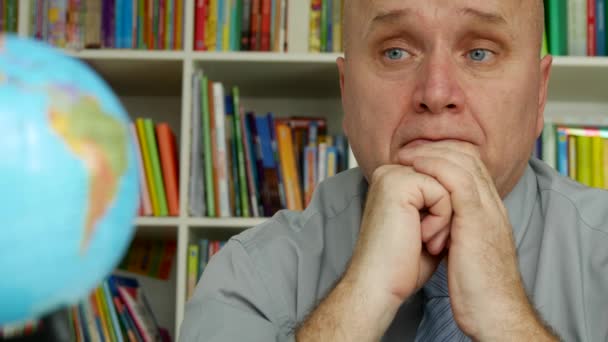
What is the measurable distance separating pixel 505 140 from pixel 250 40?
126 cm

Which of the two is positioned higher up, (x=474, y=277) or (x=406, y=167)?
(x=406, y=167)

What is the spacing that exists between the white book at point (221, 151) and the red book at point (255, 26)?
0.18 m

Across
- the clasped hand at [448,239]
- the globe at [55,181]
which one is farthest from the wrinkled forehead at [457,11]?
the globe at [55,181]

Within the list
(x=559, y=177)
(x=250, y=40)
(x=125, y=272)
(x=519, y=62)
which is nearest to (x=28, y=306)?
(x=519, y=62)

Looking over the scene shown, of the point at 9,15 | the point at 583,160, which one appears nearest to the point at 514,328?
the point at 583,160

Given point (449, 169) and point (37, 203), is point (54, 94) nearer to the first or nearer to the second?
point (37, 203)

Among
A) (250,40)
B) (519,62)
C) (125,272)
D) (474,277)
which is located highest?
(250,40)

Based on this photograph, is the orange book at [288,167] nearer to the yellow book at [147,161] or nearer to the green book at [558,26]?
the yellow book at [147,161]

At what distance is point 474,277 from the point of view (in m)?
0.94

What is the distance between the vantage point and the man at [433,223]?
3.14 feet

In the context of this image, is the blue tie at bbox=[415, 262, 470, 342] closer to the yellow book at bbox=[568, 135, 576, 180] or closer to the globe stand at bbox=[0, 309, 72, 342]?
the globe stand at bbox=[0, 309, 72, 342]

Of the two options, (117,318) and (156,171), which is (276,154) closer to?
(156,171)

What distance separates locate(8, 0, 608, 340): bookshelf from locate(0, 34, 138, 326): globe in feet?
5.63

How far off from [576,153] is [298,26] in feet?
3.13
